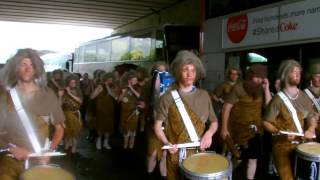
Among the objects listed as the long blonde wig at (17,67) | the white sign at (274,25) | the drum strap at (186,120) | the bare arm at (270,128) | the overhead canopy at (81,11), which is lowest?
the bare arm at (270,128)

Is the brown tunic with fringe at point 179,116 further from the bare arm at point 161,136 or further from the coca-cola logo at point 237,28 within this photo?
the coca-cola logo at point 237,28

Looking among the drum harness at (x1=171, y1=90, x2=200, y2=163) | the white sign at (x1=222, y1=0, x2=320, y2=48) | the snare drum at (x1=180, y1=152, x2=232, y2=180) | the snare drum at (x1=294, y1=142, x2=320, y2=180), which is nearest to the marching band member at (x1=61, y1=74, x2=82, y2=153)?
the white sign at (x1=222, y1=0, x2=320, y2=48)

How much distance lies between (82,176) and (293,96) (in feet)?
12.6

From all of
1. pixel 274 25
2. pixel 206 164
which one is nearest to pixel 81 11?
pixel 274 25

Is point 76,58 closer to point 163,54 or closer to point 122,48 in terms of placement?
point 122,48

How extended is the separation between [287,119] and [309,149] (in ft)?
1.57

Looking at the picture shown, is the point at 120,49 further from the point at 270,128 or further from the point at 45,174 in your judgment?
the point at 45,174

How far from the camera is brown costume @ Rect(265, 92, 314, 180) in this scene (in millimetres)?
4434

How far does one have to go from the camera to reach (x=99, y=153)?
923 centimetres

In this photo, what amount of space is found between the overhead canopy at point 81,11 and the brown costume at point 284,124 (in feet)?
56.3

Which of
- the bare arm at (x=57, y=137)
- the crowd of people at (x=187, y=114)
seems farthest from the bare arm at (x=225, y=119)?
the bare arm at (x=57, y=137)

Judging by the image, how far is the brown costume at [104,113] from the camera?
9.87 metres

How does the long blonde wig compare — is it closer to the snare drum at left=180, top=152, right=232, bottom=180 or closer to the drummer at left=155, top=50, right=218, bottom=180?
the drummer at left=155, top=50, right=218, bottom=180

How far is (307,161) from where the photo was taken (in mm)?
4016
